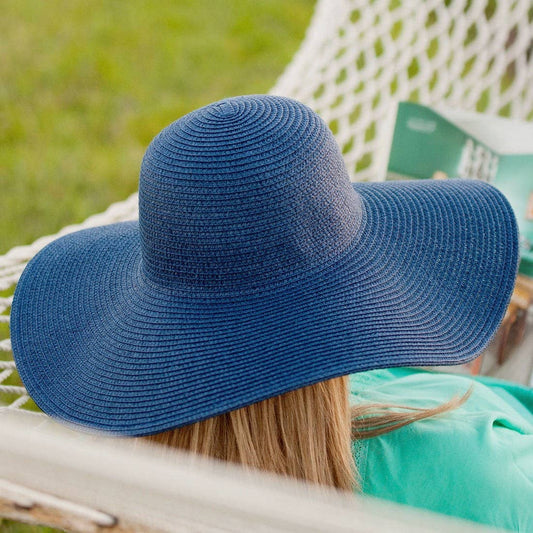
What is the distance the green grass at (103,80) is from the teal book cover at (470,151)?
0.98 meters

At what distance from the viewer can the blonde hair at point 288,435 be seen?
27.2 inches

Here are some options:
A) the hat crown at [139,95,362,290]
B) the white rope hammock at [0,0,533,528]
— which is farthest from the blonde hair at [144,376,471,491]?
the white rope hammock at [0,0,533,528]

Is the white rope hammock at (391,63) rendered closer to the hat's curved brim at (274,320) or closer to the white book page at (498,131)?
the white book page at (498,131)

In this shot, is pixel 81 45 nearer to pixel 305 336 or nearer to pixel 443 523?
pixel 305 336

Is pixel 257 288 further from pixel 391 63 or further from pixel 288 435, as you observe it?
pixel 391 63

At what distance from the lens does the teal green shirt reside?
0.69 meters

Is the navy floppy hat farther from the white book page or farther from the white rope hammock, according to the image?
the white rope hammock

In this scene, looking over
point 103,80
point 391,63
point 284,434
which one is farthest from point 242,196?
point 103,80

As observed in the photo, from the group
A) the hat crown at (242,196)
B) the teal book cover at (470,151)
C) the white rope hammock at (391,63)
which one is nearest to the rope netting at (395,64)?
the white rope hammock at (391,63)

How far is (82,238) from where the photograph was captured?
3.00ft

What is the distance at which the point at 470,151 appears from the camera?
129cm

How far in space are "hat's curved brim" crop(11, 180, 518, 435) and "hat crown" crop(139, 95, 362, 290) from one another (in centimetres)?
3

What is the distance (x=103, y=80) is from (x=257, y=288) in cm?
203

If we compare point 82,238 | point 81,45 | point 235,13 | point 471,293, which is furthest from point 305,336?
point 235,13
